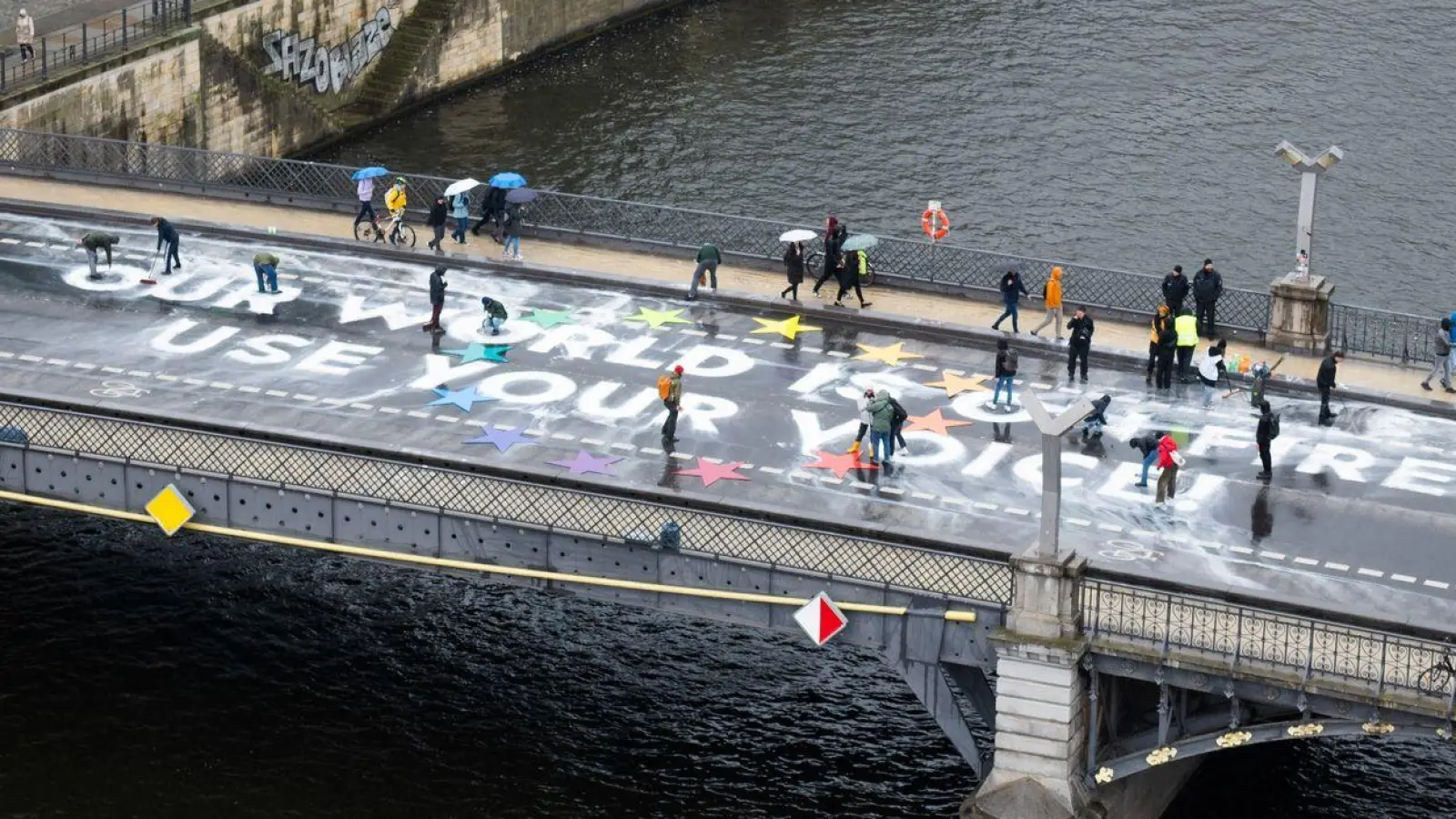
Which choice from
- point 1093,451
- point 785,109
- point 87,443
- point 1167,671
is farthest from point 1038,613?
point 785,109

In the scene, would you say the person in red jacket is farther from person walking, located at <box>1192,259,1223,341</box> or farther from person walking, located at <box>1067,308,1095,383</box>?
person walking, located at <box>1192,259,1223,341</box>

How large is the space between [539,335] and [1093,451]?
14647mm

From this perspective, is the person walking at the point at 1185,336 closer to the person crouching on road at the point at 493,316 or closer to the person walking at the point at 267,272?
the person crouching on road at the point at 493,316

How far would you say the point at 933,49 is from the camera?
10950 cm

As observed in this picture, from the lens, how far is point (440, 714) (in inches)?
2405

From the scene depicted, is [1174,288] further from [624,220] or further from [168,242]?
[168,242]

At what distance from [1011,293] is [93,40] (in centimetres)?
3712

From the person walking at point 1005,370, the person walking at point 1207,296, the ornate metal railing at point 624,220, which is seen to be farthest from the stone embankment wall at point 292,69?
the person walking at point 1207,296

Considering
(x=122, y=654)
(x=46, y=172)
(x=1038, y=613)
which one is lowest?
(x=122, y=654)

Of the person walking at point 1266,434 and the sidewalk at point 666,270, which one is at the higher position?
the sidewalk at point 666,270

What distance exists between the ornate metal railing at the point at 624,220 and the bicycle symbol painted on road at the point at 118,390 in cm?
1428

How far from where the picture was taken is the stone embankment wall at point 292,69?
89.8m

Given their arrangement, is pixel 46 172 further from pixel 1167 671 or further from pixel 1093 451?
pixel 1167 671

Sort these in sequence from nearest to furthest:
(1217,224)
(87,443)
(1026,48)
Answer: (87,443)
(1217,224)
(1026,48)
